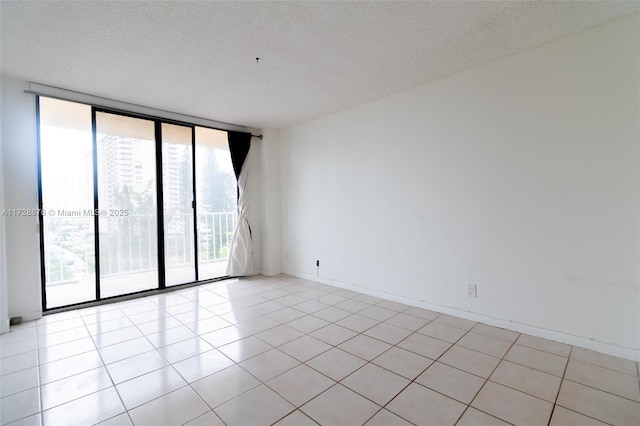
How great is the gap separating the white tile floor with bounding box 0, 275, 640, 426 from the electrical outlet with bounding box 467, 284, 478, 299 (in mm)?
277

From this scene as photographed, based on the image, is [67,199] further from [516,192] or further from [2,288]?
[516,192]

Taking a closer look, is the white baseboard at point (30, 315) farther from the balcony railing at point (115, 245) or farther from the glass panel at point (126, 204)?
the glass panel at point (126, 204)

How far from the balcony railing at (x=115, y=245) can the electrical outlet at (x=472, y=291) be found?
369 centimetres

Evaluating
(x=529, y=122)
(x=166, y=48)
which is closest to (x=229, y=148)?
(x=166, y=48)

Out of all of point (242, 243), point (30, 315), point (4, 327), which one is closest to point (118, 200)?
point (30, 315)

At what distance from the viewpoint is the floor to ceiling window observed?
3342 millimetres

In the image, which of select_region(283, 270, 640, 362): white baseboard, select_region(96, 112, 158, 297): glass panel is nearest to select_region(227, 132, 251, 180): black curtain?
select_region(96, 112, 158, 297): glass panel

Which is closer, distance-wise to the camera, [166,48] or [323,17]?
[323,17]

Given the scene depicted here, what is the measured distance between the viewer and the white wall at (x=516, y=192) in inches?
84.0

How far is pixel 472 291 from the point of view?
9.32 ft

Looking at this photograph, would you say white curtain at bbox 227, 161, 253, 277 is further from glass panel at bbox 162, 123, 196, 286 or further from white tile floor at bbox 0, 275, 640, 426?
white tile floor at bbox 0, 275, 640, 426

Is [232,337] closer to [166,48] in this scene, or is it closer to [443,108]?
[166,48]

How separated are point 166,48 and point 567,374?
386 cm

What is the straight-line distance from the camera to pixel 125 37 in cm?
219
